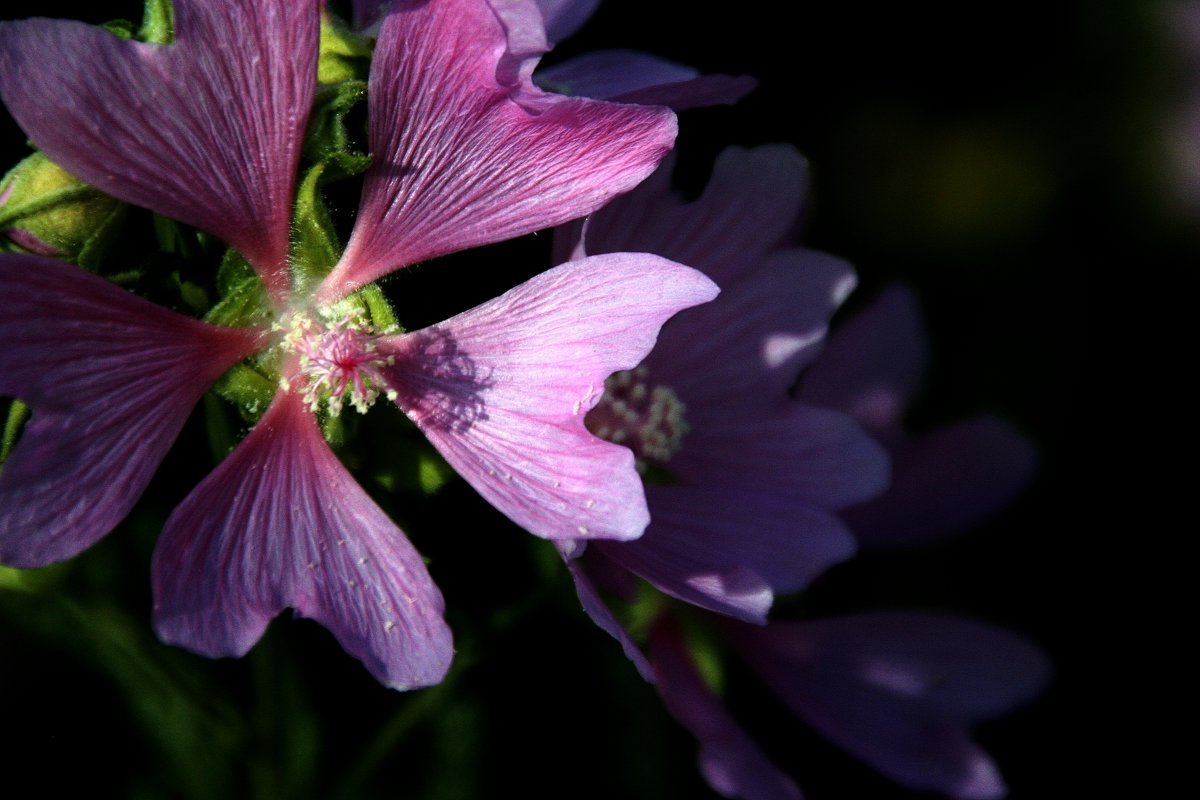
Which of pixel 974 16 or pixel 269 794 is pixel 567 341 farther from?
pixel 974 16

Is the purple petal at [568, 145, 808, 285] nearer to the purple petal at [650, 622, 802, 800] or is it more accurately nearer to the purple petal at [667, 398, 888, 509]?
the purple petal at [667, 398, 888, 509]

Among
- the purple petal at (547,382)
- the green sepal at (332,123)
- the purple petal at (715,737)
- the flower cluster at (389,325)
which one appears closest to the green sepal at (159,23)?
the flower cluster at (389,325)

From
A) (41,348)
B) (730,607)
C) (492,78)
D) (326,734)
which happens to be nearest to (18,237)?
(41,348)

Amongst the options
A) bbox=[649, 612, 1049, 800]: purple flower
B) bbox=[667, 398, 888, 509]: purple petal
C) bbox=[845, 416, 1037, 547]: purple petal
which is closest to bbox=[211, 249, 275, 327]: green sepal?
bbox=[667, 398, 888, 509]: purple petal

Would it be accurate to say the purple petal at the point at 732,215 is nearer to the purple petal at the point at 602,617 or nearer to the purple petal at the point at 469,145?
the purple petal at the point at 469,145

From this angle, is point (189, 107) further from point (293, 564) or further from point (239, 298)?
point (293, 564)

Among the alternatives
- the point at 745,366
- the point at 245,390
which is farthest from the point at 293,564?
the point at 745,366
